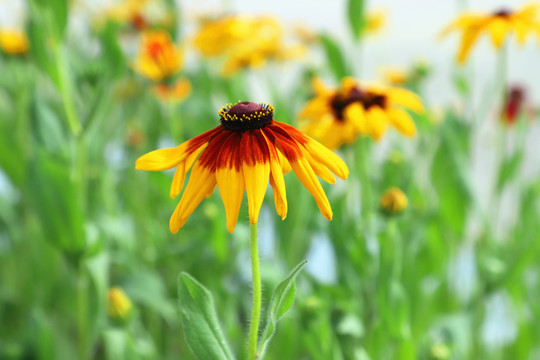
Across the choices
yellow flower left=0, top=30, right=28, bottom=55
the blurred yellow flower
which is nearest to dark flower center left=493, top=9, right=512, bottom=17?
the blurred yellow flower

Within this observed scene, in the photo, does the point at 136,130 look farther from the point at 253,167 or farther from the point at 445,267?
the point at 253,167

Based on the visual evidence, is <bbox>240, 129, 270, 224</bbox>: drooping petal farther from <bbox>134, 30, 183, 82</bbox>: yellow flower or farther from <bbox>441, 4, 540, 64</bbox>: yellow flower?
<bbox>134, 30, 183, 82</bbox>: yellow flower

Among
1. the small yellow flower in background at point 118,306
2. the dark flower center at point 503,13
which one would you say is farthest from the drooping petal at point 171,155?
the dark flower center at point 503,13

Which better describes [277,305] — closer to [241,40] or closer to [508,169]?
[508,169]

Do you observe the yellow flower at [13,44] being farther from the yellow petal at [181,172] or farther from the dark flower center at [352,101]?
the yellow petal at [181,172]

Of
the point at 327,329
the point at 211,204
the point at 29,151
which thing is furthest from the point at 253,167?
the point at 29,151

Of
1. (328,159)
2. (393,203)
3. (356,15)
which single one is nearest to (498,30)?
(356,15)
